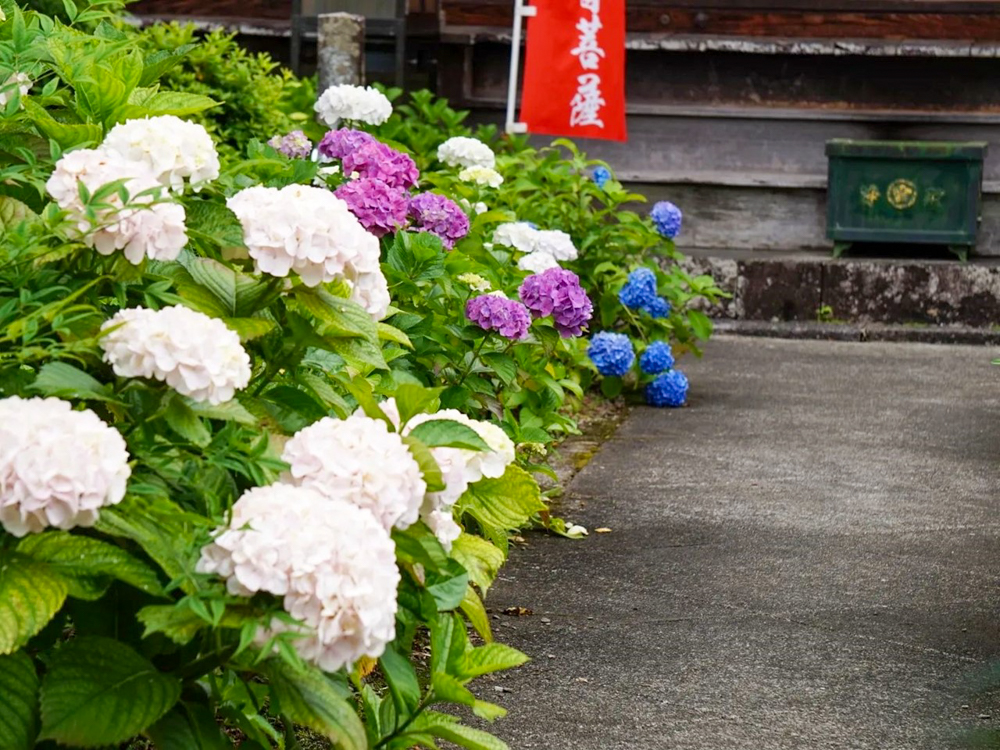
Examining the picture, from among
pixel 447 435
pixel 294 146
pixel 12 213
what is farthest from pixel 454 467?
pixel 294 146

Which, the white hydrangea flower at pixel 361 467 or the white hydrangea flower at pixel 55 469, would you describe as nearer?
the white hydrangea flower at pixel 55 469

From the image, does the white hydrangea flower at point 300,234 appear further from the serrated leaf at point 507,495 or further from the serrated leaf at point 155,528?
the serrated leaf at point 507,495

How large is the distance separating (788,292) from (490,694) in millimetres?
5493

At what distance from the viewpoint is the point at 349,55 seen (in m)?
7.27

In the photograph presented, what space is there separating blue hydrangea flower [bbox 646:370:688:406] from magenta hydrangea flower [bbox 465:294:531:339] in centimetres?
239

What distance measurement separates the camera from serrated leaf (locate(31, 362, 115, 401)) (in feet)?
5.44

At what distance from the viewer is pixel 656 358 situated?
5707mm

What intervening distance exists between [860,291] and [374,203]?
5142mm

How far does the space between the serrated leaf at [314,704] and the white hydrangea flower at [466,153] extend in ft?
10.1

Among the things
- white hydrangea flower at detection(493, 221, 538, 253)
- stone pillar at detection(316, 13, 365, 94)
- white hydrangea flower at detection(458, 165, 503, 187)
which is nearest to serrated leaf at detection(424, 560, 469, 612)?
white hydrangea flower at detection(493, 221, 538, 253)

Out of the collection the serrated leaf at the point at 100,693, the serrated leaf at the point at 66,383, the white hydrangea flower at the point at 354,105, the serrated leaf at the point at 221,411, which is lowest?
the serrated leaf at the point at 100,693

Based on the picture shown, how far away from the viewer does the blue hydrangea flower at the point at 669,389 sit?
5707mm

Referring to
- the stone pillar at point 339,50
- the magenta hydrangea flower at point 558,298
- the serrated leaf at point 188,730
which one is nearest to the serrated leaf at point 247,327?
the serrated leaf at point 188,730

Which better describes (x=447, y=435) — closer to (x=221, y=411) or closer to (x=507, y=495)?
(x=221, y=411)
